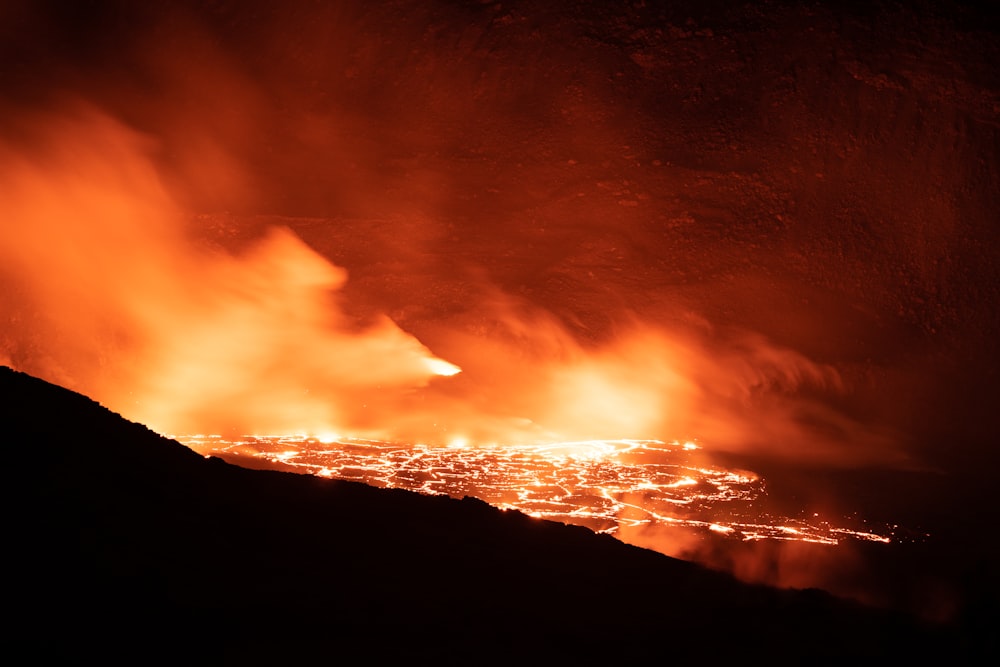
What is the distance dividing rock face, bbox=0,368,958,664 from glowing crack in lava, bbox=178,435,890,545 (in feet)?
9.33

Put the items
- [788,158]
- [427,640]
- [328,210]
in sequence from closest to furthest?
[427,640]
[788,158]
[328,210]

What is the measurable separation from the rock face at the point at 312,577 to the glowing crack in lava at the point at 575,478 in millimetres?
2845

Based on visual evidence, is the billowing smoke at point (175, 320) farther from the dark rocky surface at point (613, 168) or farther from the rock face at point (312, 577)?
the rock face at point (312, 577)

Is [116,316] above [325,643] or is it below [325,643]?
above

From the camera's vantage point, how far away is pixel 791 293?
12898mm

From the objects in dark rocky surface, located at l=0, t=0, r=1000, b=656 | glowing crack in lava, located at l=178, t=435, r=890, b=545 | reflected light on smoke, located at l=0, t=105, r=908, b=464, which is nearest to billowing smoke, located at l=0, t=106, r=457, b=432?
reflected light on smoke, located at l=0, t=105, r=908, b=464

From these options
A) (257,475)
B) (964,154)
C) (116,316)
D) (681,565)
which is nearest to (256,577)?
(257,475)

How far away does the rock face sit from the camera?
11.3 ft

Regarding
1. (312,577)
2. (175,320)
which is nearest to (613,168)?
(175,320)

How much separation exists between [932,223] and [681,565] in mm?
8671

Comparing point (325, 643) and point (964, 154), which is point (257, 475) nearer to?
point (325, 643)

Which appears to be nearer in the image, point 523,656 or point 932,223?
point 523,656

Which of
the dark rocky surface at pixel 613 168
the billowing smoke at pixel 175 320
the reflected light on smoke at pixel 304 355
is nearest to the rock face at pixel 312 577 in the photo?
the dark rocky surface at pixel 613 168

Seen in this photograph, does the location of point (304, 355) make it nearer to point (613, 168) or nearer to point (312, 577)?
point (613, 168)
